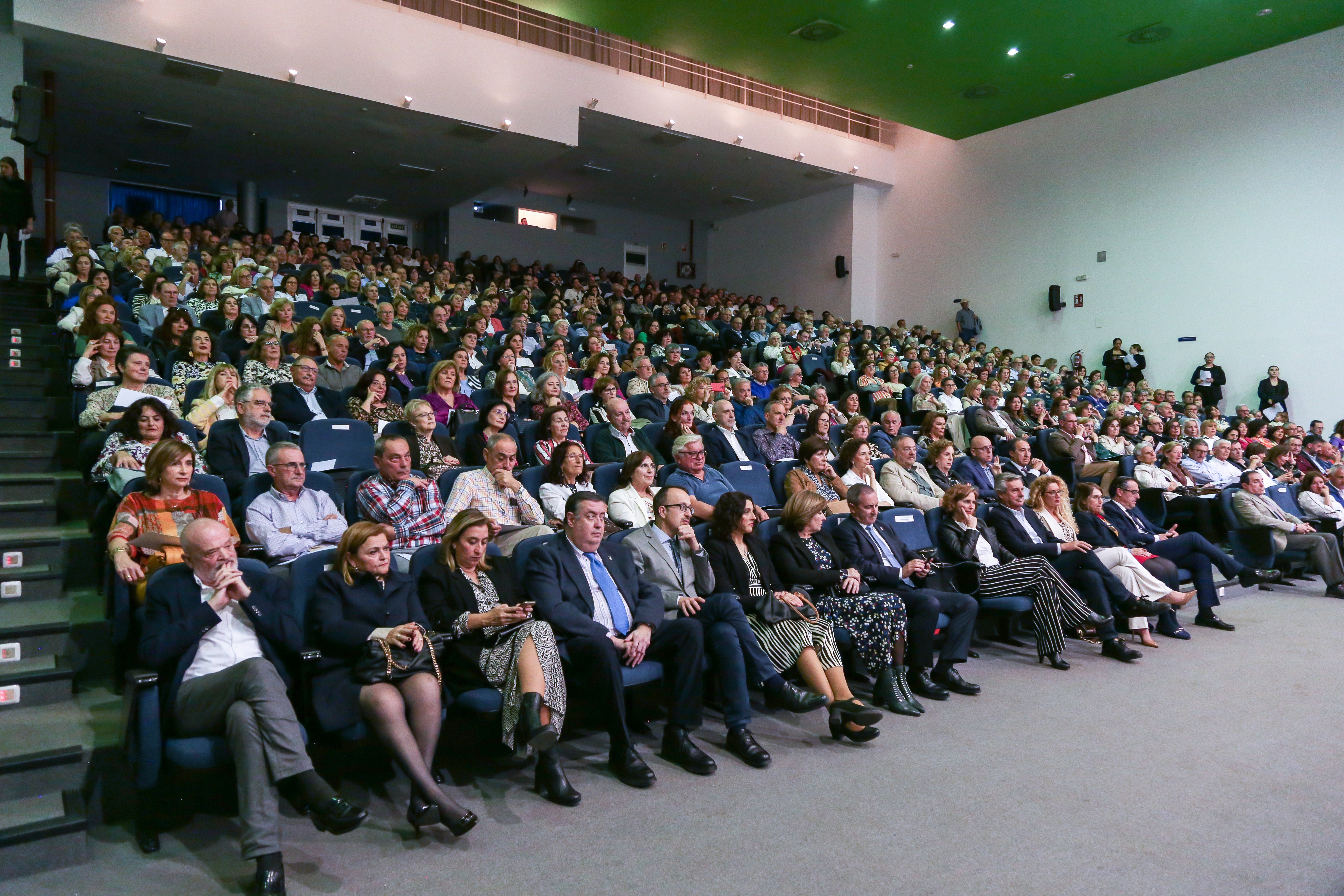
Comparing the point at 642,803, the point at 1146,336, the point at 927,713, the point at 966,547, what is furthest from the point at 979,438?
the point at 1146,336

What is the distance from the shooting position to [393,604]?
2.42 metres

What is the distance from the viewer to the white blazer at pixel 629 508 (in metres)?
3.57

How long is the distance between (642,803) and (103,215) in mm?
13734

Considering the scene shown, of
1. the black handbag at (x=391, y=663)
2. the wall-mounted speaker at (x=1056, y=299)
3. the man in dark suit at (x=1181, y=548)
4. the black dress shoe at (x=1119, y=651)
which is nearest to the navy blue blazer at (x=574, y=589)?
the black handbag at (x=391, y=663)

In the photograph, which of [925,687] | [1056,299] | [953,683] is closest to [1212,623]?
[953,683]

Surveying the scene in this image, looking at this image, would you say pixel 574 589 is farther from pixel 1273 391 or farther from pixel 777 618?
pixel 1273 391

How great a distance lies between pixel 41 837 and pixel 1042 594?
11.8ft

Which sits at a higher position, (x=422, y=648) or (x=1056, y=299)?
(x=1056, y=299)

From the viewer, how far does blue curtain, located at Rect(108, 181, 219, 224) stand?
40.8ft

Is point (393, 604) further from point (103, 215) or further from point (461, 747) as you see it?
point (103, 215)

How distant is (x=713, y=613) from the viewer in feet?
9.21

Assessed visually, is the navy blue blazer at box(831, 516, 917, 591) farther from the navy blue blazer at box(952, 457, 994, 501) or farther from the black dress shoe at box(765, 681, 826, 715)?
the navy blue blazer at box(952, 457, 994, 501)

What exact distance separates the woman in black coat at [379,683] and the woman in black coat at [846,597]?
1494 millimetres

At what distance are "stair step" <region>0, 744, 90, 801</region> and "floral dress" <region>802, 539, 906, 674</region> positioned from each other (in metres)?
2.34
